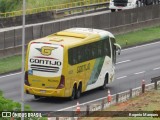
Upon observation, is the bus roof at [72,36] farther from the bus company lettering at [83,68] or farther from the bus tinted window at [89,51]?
the bus company lettering at [83,68]

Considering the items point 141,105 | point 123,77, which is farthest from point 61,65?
point 123,77

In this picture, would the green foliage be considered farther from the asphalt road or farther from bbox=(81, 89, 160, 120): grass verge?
bbox=(81, 89, 160, 120): grass verge

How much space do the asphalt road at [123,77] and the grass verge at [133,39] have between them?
0.90 metres

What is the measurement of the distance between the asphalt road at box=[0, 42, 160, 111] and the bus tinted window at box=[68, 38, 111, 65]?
204cm

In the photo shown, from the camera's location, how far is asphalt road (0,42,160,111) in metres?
39.1

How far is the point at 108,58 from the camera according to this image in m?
43.1

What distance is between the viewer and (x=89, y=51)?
134 feet

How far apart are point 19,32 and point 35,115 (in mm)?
26233

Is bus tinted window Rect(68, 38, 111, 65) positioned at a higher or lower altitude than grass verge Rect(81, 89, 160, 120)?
higher

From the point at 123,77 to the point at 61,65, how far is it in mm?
9293

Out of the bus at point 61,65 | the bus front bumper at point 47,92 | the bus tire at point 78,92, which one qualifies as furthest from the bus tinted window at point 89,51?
the bus front bumper at point 47,92

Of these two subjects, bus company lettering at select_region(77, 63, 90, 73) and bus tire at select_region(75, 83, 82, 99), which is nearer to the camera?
bus company lettering at select_region(77, 63, 90, 73)

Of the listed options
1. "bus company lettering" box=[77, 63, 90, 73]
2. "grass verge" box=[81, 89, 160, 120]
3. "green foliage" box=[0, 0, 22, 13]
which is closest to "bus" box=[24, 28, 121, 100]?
"bus company lettering" box=[77, 63, 90, 73]

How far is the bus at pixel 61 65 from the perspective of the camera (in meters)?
38.3
